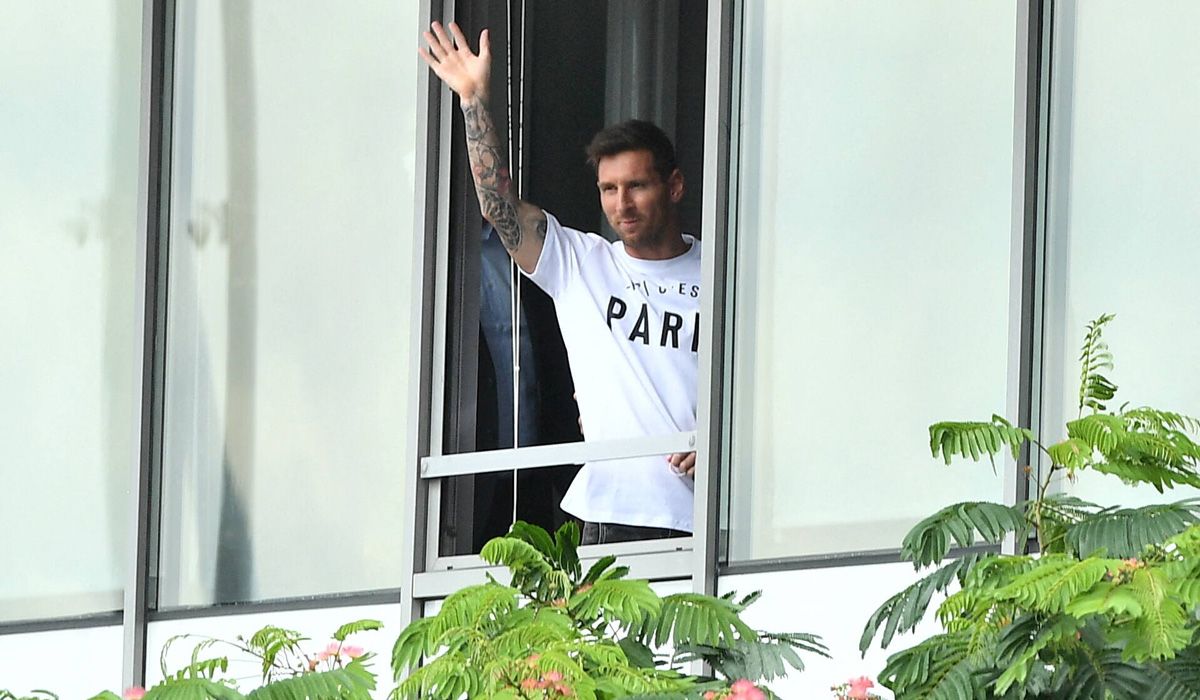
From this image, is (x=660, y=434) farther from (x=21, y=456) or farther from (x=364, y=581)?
(x=21, y=456)

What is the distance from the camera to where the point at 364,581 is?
6.98 meters

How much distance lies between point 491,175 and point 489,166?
0.10ft

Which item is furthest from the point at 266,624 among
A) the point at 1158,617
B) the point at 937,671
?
the point at 1158,617

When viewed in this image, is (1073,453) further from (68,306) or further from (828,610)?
(68,306)

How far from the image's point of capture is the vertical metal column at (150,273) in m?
7.69

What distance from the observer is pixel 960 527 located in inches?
152

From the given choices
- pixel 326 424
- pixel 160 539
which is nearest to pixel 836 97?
pixel 326 424

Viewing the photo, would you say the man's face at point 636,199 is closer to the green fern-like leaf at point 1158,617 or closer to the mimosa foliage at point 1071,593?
the mimosa foliage at point 1071,593

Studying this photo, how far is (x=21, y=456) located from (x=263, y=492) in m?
1.21

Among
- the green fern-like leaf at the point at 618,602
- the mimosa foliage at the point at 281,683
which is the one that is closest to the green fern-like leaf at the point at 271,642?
the mimosa foliage at the point at 281,683

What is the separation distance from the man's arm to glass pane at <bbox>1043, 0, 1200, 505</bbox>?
6.31 ft

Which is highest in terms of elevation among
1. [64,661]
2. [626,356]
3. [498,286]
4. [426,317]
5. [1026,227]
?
[1026,227]

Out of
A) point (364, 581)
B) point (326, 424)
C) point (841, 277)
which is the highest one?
point (841, 277)

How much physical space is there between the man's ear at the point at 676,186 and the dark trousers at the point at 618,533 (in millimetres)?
1011
